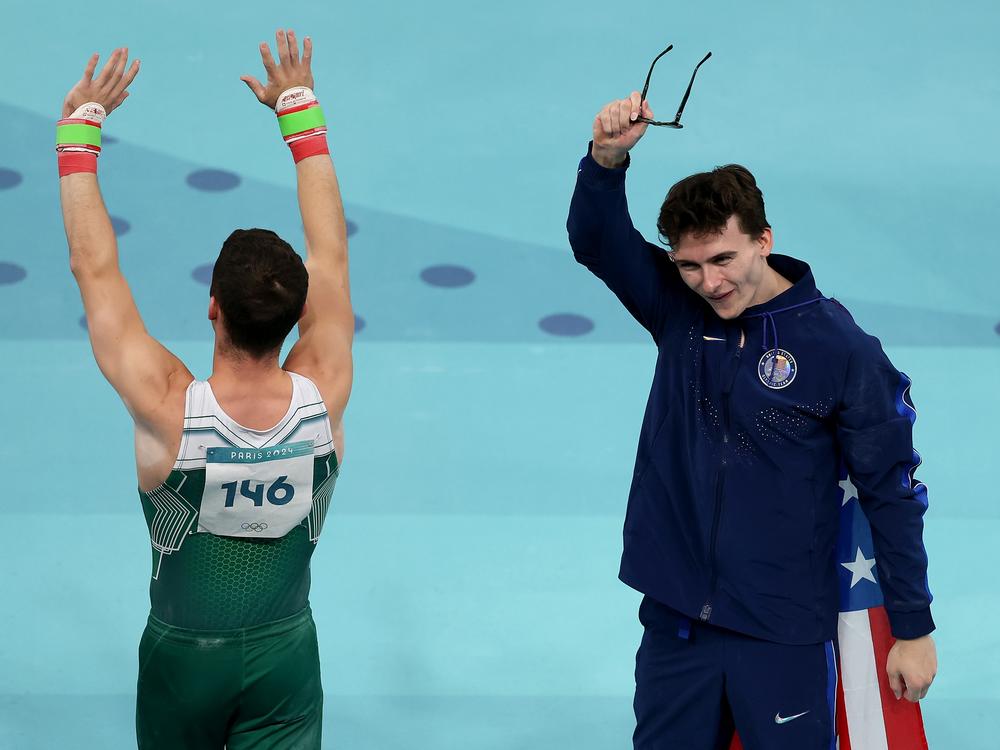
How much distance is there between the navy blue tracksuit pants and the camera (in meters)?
3.10

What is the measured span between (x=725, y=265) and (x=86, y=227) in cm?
122

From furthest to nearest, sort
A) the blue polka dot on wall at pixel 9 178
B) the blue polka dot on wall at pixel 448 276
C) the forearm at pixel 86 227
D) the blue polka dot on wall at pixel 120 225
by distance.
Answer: the blue polka dot on wall at pixel 9 178 < the blue polka dot on wall at pixel 120 225 < the blue polka dot on wall at pixel 448 276 < the forearm at pixel 86 227

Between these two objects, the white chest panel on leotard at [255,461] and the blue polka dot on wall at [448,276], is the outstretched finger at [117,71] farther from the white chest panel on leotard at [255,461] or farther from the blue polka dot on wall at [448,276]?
the blue polka dot on wall at [448,276]

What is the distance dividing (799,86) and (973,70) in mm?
1118

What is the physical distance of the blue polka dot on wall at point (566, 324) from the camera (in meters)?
6.32

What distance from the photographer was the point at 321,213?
3.08 m

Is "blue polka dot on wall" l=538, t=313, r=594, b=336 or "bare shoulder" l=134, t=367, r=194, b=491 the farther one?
"blue polka dot on wall" l=538, t=313, r=594, b=336

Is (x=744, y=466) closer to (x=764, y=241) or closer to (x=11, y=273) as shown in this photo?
(x=764, y=241)

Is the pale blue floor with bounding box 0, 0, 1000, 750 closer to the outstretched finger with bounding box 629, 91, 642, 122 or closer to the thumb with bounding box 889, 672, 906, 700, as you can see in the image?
the thumb with bounding box 889, 672, 906, 700

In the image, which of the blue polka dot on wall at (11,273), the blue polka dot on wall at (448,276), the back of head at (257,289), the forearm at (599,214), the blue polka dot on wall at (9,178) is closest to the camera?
the back of head at (257,289)

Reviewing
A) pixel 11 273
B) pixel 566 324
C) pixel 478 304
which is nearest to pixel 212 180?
pixel 11 273

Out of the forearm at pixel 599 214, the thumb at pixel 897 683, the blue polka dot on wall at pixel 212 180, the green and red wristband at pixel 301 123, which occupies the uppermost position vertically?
the blue polka dot on wall at pixel 212 180

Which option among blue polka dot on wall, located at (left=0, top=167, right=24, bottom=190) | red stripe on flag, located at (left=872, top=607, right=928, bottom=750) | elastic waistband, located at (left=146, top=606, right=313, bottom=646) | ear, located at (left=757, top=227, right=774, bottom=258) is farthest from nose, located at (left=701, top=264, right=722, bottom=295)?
blue polka dot on wall, located at (left=0, top=167, right=24, bottom=190)

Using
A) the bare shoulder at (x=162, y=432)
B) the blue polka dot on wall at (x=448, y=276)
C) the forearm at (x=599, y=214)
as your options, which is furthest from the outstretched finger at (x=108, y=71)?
the blue polka dot on wall at (x=448, y=276)
